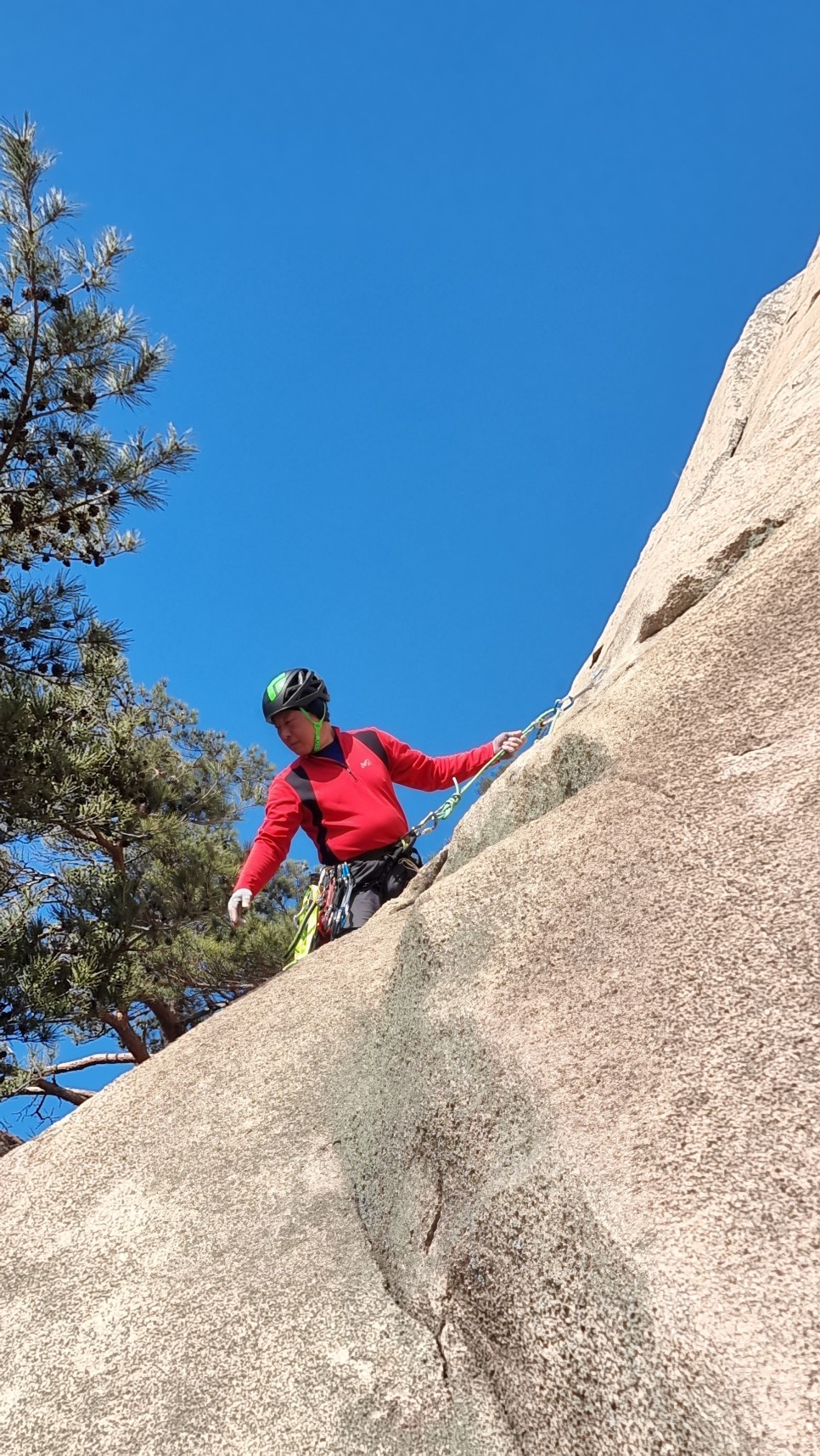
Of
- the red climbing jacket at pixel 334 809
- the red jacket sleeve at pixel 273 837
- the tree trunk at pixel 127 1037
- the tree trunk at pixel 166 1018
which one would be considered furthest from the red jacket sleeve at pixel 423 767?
the tree trunk at pixel 166 1018

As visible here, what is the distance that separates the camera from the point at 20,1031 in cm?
650

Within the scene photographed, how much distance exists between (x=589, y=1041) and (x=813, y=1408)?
2.60 ft

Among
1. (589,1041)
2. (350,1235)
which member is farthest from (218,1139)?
(589,1041)

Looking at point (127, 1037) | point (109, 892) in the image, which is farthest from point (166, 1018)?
point (109, 892)

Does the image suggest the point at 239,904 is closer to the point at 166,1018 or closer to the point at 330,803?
the point at 330,803

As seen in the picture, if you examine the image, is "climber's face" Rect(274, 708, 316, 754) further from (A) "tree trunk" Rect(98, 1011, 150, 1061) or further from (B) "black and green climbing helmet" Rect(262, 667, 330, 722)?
(A) "tree trunk" Rect(98, 1011, 150, 1061)

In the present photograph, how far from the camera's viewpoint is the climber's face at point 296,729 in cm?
481

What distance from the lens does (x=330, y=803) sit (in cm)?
477

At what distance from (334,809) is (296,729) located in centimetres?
42

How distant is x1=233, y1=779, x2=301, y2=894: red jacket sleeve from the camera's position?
4.62 m

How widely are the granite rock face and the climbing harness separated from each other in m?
1.13

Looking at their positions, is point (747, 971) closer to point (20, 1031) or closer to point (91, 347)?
point (20, 1031)

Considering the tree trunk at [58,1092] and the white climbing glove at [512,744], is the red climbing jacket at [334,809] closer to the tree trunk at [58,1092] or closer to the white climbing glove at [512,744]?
the white climbing glove at [512,744]

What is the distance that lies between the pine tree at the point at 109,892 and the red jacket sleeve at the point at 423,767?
251 centimetres
